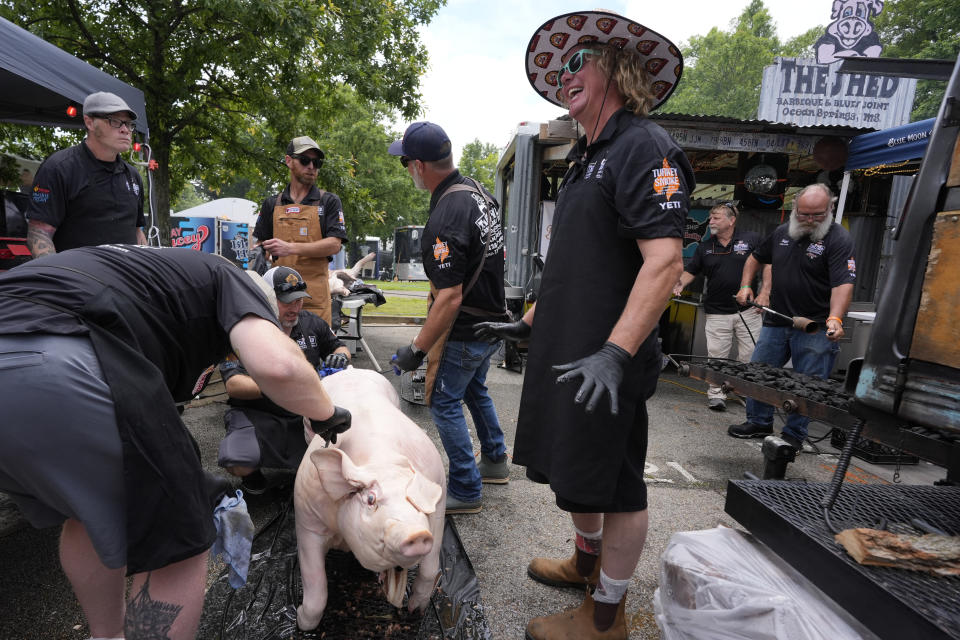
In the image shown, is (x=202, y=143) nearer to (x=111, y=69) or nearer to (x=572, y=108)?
(x=111, y=69)

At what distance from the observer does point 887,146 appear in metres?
6.33

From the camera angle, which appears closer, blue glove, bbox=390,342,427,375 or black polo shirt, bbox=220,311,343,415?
blue glove, bbox=390,342,427,375

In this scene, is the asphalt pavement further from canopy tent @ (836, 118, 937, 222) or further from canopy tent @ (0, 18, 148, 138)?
canopy tent @ (836, 118, 937, 222)

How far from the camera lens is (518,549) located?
275cm

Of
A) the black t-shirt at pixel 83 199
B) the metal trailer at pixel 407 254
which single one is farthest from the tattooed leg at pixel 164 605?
the metal trailer at pixel 407 254

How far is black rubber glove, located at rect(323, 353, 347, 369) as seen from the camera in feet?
11.3

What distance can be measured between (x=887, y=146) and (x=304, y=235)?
24.0 feet

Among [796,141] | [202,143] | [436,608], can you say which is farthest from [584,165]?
[202,143]

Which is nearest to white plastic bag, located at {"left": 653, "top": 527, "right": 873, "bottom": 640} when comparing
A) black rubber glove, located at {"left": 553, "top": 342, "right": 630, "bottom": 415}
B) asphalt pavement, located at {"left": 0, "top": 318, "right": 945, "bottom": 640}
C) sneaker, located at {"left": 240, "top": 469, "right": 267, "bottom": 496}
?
asphalt pavement, located at {"left": 0, "top": 318, "right": 945, "bottom": 640}

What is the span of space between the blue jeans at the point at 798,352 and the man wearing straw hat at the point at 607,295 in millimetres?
2968

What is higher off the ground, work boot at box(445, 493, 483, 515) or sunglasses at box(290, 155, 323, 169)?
sunglasses at box(290, 155, 323, 169)

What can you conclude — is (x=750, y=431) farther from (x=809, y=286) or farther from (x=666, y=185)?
(x=666, y=185)

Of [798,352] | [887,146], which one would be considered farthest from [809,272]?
[887,146]

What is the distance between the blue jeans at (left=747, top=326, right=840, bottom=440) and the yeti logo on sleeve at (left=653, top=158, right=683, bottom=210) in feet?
10.8
